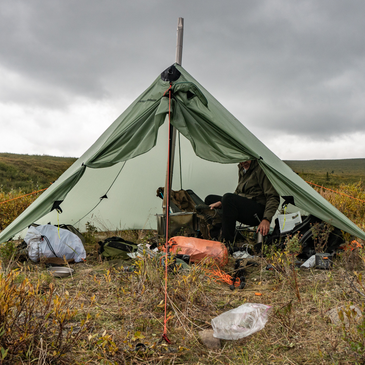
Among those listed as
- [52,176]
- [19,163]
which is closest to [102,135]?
[52,176]

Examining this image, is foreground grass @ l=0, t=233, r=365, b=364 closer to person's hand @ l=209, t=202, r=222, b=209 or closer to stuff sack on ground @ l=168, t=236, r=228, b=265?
stuff sack on ground @ l=168, t=236, r=228, b=265

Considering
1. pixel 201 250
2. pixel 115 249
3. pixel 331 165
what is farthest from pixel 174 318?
pixel 331 165

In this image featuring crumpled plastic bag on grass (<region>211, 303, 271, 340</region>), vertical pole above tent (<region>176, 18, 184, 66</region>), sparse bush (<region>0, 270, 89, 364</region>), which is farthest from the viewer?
vertical pole above tent (<region>176, 18, 184, 66</region>)

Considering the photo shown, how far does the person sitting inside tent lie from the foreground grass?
0.92m

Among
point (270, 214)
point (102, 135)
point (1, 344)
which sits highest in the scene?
point (102, 135)

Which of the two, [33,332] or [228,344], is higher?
[33,332]

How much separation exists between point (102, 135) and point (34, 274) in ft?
5.34

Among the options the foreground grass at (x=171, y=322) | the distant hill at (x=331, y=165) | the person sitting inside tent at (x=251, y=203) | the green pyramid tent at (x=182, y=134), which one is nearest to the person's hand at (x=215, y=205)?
the person sitting inside tent at (x=251, y=203)

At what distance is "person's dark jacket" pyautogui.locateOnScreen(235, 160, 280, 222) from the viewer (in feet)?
12.8

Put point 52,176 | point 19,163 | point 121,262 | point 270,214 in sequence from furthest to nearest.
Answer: point 19,163
point 52,176
point 270,214
point 121,262

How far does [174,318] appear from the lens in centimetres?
218

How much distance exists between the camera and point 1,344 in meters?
1.52

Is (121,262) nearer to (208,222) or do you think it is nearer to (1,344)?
(208,222)

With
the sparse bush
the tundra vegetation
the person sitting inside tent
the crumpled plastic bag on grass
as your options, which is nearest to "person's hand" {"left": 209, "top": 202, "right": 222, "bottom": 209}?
the person sitting inside tent
